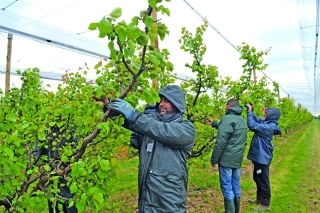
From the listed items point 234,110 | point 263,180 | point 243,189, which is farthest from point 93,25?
point 243,189

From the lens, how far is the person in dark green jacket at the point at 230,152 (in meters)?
4.92

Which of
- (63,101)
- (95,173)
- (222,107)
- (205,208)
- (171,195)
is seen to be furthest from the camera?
(222,107)

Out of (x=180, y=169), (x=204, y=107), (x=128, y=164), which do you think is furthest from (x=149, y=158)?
(x=128, y=164)

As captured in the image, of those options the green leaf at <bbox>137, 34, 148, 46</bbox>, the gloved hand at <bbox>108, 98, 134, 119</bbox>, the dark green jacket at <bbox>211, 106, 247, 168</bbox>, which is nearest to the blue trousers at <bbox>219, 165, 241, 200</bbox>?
the dark green jacket at <bbox>211, 106, 247, 168</bbox>

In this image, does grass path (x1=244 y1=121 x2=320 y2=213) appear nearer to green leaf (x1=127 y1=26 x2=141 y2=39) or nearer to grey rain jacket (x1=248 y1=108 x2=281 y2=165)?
grey rain jacket (x1=248 y1=108 x2=281 y2=165)

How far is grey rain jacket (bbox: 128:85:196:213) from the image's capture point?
2.68 metres

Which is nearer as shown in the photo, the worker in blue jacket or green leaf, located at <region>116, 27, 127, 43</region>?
green leaf, located at <region>116, 27, 127, 43</region>

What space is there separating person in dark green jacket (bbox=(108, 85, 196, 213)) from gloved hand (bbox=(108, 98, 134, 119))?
36 centimetres

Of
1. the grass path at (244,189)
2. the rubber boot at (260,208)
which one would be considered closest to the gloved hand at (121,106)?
the grass path at (244,189)

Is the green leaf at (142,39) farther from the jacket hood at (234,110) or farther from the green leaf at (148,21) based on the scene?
the jacket hood at (234,110)

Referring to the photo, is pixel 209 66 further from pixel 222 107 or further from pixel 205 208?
pixel 205 208

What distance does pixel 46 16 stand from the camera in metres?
11.5

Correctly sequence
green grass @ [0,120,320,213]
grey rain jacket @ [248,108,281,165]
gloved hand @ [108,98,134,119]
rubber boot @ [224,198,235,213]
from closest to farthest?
gloved hand @ [108,98,134,119]
rubber boot @ [224,198,235,213]
grey rain jacket @ [248,108,281,165]
green grass @ [0,120,320,213]

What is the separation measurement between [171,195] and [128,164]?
8677mm
